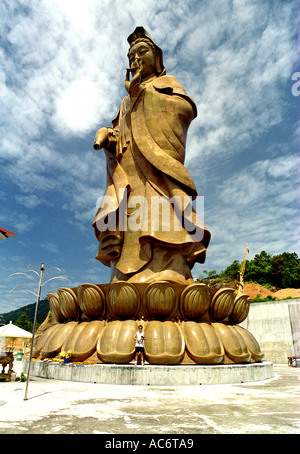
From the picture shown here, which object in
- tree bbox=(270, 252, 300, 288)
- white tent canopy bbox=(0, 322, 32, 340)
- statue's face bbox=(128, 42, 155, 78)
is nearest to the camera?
statue's face bbox=(128, 42, 155, 78)

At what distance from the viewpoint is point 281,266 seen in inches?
1689

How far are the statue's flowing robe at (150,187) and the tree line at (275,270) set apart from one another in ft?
118

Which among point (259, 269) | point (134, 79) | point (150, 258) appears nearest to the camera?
point (150, 258)

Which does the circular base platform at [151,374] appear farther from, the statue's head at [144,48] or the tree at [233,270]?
the tree at [233,270]

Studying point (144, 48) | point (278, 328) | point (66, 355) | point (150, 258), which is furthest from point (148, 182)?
point (278, 328)

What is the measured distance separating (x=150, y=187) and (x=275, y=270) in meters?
38.3

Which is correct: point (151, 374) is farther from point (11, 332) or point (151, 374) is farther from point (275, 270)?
point (275, 270)

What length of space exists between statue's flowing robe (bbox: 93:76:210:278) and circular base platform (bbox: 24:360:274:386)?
324 centimetres

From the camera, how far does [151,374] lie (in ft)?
19.5

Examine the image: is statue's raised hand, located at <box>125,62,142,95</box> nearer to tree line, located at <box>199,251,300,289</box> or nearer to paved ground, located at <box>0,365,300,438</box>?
paved ground, located at <box>0,365,300,438</box>

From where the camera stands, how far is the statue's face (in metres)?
10.9

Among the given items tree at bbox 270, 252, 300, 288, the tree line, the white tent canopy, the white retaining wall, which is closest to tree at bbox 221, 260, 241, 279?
the tree line
